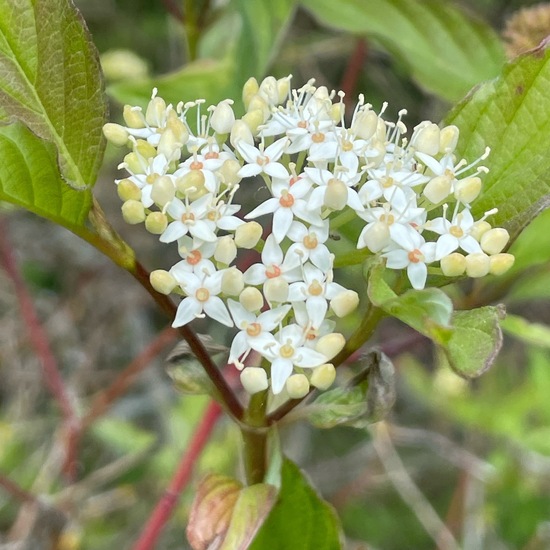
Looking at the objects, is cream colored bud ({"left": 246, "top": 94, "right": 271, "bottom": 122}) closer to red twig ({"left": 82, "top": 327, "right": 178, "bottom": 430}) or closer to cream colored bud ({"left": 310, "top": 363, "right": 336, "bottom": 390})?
cream colored bud ({"left": 310, "top": 363, "right": 336, "bottom": 390})

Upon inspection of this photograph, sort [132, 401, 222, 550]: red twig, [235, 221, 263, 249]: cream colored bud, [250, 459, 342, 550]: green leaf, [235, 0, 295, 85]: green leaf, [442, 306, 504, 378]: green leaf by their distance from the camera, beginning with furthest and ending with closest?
[235, 0, 295, 85]: green leaf, [132, 401, 222, 550]: red twig, [250, 459, 342, 550]: green leaf, [235, 221, 263, 249]: cream colored bud, [442, 306, 504, 378]: green leaf

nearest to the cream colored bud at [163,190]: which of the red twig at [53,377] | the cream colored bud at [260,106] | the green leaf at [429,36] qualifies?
the cream colored bud at [260,106]

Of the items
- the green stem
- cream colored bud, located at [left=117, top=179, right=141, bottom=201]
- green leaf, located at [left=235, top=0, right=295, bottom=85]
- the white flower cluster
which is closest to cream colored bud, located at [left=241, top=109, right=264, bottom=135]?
the white flower cluster

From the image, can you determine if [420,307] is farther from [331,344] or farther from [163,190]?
[163,190]

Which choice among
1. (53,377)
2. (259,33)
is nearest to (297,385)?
(259,33)

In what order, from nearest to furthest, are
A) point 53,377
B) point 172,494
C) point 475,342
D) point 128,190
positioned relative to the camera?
1. point 475,342
2. point 128,190
3. point 172,494
4. point 53,377

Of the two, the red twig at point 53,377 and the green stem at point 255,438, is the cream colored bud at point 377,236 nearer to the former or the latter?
the green stem at point 255,438
